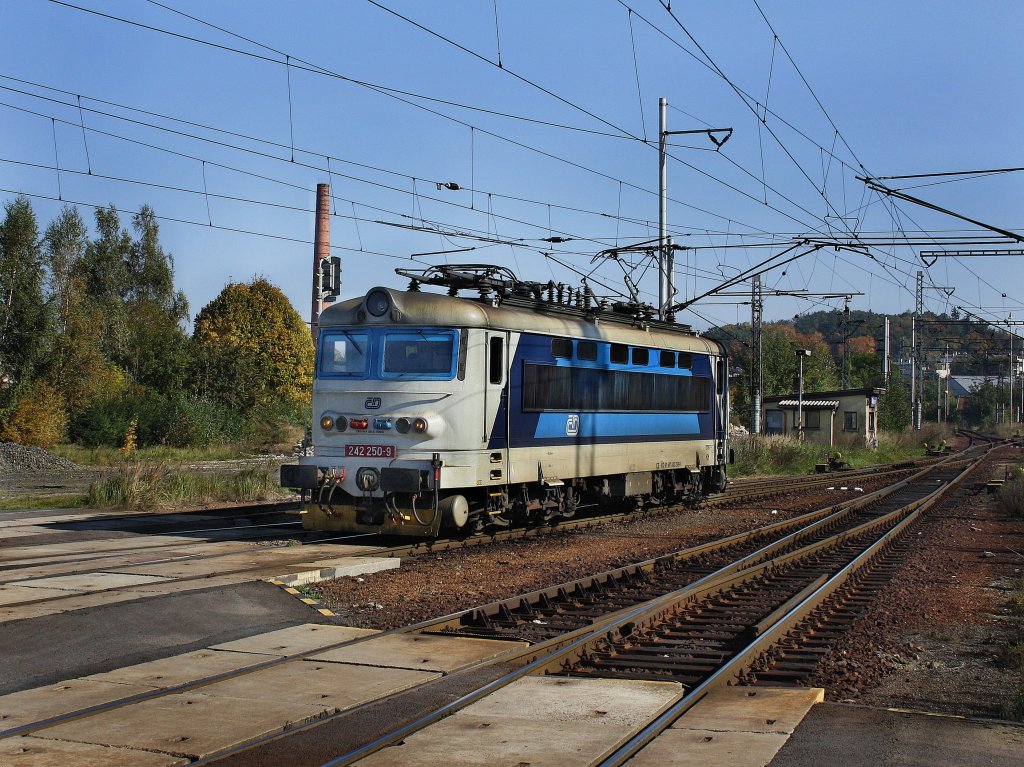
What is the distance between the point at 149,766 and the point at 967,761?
423 centimetres

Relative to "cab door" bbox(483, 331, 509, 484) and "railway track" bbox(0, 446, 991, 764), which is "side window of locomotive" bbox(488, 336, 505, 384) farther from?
"railway track" bbox(0, 446, 991, 764)

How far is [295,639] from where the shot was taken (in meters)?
8.97

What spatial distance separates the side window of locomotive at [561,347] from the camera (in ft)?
54.9

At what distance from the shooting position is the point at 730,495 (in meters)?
26.7

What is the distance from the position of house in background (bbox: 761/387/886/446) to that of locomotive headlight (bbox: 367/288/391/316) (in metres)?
39.6

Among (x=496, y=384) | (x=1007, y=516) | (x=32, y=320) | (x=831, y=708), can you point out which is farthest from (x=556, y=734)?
(x=32, y=320)

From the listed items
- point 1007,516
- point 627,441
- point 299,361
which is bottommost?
point 1007,516

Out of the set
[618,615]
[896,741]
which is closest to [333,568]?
[618,615]

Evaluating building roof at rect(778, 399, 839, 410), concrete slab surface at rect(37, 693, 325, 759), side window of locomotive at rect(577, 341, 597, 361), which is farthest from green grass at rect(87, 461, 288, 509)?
building roof at rect(778, 399, 839, 410)

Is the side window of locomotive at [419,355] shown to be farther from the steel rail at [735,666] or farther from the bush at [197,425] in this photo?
the bush at [197,425]

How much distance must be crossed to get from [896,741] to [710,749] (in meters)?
1.12

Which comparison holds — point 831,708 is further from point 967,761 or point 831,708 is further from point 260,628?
point 260,628

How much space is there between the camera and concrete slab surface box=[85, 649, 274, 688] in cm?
743

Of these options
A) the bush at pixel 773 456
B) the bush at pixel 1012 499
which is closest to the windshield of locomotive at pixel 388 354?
the bush at pixel 1012 499
